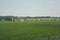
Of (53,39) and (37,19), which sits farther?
(37,19)

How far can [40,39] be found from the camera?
9898 mm

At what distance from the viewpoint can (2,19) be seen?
42.4 meters

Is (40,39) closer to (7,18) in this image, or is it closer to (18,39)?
(18,39)

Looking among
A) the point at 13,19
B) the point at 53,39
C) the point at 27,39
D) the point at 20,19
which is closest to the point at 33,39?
the point at 27,39

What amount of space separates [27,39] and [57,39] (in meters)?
1.74

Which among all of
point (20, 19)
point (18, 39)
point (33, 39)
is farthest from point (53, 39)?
point (20, 19)

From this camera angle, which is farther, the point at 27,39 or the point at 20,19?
the point at 20,19

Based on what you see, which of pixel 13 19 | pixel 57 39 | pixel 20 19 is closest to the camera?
pixel 57 39

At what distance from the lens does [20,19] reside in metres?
45.4

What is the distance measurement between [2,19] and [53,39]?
33.8 meters

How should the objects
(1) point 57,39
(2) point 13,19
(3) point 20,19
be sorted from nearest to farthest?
(1) point 57,39
(2) point 13,19
(3) point 20,19

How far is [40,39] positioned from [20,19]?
3570cm

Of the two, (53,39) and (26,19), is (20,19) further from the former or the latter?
(53,39)

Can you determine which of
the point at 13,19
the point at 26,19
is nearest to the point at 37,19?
the point at 26,19
